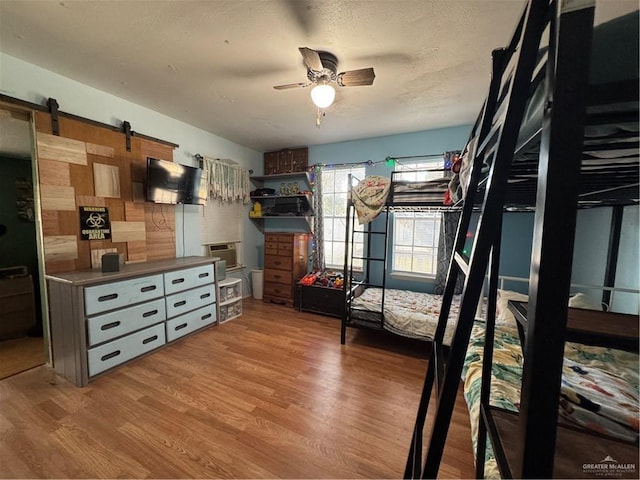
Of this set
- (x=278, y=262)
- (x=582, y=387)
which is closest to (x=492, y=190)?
(x=582, y=387)

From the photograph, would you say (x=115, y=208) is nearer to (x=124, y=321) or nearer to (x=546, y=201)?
(x=124, y=321)

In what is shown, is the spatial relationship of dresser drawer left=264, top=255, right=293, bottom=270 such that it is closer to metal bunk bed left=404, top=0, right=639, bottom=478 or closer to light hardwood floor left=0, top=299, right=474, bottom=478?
light hardwood floor left=0, top=299, right=474, bottom=478

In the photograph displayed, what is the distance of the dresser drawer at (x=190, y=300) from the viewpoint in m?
2.74

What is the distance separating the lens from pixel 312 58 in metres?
1.72

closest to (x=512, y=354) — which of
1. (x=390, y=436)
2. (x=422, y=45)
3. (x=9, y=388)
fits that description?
(x=390, y=436)

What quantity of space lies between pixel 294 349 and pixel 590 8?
9.45ft

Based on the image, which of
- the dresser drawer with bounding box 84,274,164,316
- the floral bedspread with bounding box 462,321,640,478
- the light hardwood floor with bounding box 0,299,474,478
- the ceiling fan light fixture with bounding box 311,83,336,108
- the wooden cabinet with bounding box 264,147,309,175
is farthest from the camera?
the wooden cabinet with bounding box 264,147,309,175

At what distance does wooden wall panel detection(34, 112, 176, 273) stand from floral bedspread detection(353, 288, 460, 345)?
2661mm

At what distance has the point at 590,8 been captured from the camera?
424 mm

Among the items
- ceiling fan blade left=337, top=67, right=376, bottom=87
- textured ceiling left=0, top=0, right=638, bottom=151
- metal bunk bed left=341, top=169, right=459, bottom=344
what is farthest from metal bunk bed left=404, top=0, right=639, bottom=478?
metal bunk bed left=341, top=169, right=459, bottom=344

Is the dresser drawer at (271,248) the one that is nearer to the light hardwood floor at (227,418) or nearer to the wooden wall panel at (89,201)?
the light hardwood floor at (227,418)

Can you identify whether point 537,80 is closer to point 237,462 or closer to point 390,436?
point 390,436

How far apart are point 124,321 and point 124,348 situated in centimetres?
25

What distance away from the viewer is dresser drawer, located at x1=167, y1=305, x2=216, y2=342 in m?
2.73
